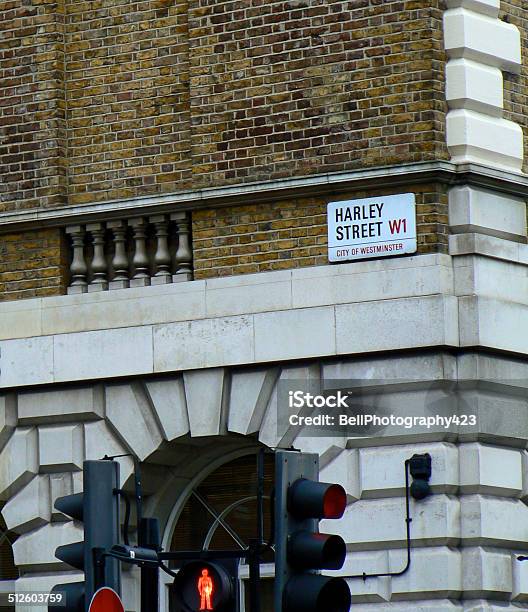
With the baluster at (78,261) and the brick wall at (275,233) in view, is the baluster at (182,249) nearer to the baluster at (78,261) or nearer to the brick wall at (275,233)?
the brick wall at (275,233)

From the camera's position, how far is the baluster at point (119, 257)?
1645 centimetres

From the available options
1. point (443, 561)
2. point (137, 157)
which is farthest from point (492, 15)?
point (443, 561)

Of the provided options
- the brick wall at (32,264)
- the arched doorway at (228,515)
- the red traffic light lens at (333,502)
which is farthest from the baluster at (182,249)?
the red traffic light lens at (333,502)

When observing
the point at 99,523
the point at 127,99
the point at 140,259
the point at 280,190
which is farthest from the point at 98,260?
the point at 99,523

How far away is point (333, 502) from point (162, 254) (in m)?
7.00

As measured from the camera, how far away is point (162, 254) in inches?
640

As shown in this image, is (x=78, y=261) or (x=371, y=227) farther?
(x=78, y=261)

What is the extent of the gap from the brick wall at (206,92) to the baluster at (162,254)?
1.29 ft

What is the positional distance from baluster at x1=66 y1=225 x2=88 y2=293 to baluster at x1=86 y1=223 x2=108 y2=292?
0.29ft

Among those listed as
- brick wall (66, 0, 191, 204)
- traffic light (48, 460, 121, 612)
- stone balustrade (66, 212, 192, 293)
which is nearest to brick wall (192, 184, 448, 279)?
stone balustrade (66, 212, 192, 293)

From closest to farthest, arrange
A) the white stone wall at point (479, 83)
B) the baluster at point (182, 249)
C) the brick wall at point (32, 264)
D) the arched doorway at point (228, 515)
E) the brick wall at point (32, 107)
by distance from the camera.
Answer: the white stone wall at point (479, 83), the arched doorway at point (228, 515), the baluster at point (182, 249), the brick wall at point (32, 264), the brick wall at point (32, 107)

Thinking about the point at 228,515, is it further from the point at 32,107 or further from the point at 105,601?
the point at 105,601

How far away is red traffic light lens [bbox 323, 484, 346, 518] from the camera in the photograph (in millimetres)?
9391

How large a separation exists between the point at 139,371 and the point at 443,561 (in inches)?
125
